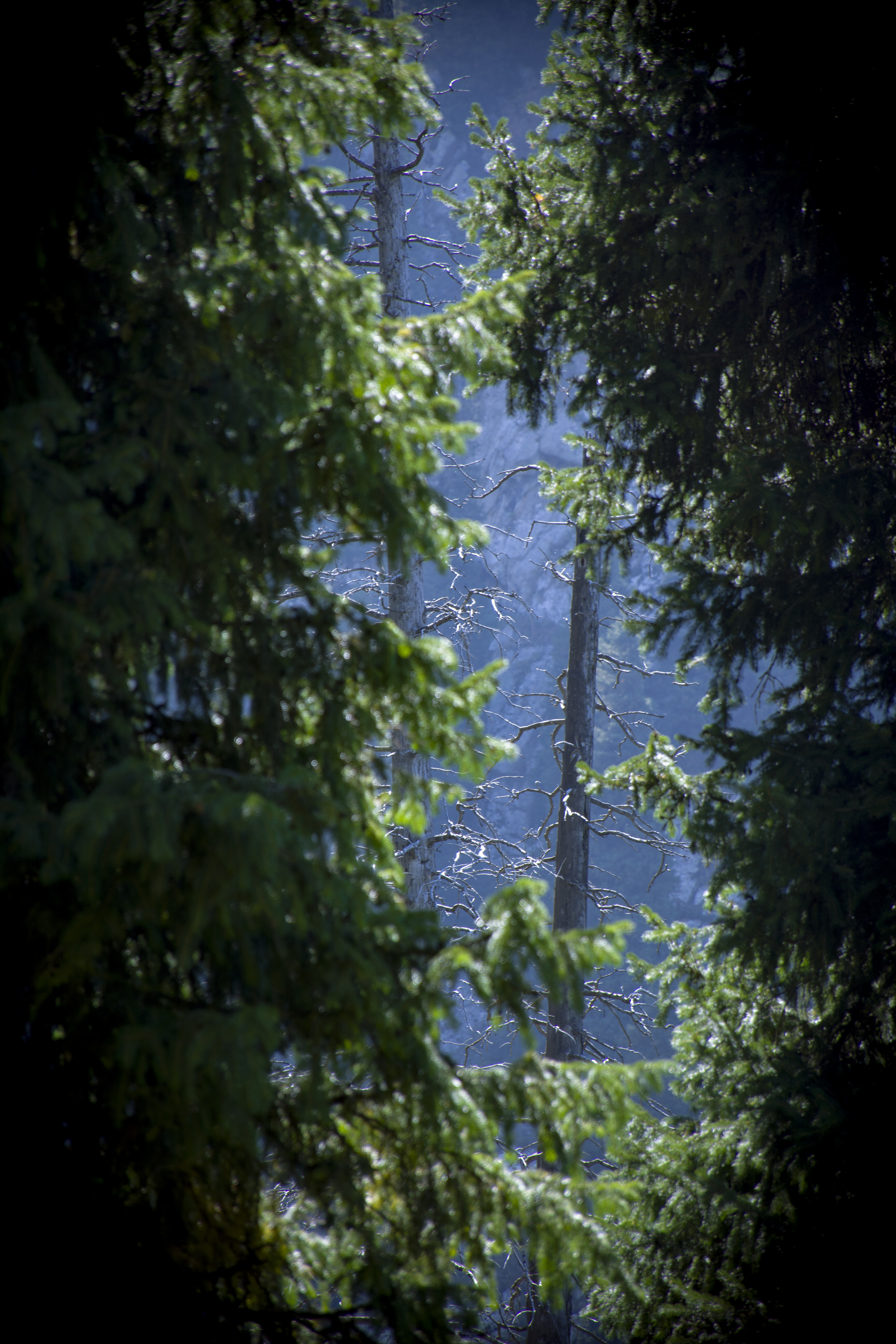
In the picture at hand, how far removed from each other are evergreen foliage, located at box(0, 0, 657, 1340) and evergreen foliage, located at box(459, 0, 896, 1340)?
1.26m

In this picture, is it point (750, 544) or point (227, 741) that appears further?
point (750, 544)

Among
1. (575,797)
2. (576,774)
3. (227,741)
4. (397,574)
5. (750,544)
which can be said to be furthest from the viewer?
(576,774)

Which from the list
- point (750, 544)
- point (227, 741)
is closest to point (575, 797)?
point (750, 544)

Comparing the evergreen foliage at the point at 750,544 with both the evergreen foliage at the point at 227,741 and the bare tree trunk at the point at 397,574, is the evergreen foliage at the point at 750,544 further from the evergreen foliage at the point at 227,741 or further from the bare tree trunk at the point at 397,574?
the bare tree trunk at the point at 397,574

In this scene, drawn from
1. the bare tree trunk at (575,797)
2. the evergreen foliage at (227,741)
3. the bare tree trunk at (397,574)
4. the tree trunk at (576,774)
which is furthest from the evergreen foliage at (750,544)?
the tree trunk at (576,774)

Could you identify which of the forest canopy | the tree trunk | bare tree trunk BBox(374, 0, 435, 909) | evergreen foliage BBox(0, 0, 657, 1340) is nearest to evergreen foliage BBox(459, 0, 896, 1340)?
the forest canopy

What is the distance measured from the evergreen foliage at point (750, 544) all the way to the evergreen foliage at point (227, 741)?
1259 millimetres

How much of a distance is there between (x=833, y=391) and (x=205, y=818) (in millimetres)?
3632

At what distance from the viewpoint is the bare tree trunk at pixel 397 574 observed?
18.8 feet

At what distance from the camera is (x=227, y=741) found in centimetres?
235

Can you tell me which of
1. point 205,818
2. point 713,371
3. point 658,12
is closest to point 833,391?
point 713,371

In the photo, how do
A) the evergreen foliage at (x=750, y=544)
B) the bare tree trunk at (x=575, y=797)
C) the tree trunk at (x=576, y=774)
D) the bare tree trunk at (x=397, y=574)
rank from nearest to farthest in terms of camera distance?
the evergreen foliage at (x=750, y=544) < the bare tree trunk at (x=397, y=574) < the bare tree trunk at (x=575, y=797) < the tree trunk at (x=576, y=774)

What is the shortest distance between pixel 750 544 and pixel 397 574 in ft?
8.15

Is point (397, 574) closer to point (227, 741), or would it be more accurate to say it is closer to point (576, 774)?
point (576, 774)
